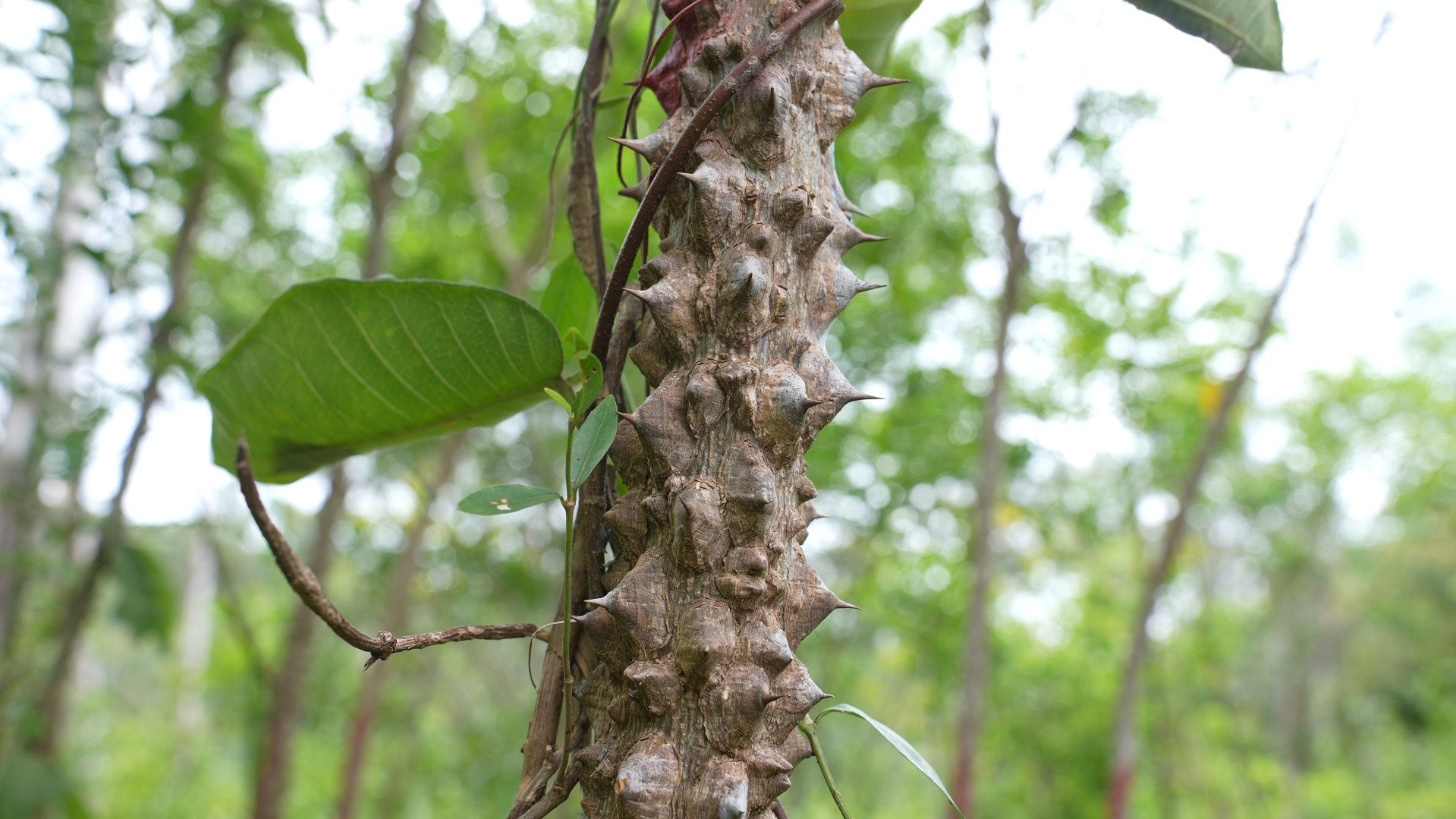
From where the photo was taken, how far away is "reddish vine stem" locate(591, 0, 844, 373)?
390 mm

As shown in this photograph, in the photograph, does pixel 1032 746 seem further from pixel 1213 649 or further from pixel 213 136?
pixel 213 136

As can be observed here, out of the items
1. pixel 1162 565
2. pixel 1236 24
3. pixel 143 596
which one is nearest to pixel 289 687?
pixel 143 596

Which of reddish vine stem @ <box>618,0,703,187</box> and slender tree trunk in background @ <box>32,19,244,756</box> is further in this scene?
slender tree trunk in background @ <box>32,19,244,756</box>

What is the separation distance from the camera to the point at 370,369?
0.46 m

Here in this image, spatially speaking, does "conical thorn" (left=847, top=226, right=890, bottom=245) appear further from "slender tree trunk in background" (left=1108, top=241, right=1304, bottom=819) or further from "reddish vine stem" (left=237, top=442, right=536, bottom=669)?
"slender tree trunk in background" (left=1108, top=241, right=1304, bottom=819)

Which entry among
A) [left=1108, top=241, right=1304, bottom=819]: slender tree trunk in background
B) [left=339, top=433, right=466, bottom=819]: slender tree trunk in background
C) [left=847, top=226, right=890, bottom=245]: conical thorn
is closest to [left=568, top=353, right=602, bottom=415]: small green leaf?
[left=847, top=226, right=890, bottom=245]: conical thorn

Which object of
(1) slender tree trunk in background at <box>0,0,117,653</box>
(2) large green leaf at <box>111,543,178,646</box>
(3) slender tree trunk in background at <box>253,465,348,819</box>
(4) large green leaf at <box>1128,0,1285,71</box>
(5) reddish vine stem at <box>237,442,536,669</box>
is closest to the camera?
(5) reddish vine stem at <box>237,442,536,669</box>

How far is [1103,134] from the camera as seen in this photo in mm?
2539

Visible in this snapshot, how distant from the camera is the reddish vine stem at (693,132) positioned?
390 millimetres

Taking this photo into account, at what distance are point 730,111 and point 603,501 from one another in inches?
6.9

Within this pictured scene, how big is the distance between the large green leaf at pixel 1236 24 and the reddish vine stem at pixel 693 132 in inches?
7.5

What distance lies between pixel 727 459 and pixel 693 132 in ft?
0.43

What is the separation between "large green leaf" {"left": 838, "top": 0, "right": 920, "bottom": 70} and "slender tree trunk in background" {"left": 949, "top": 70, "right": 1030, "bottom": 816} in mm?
1445

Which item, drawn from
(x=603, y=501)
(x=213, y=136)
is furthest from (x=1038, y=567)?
(x=603, y=501)
